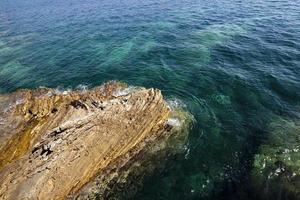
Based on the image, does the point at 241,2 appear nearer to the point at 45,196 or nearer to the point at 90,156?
the point at 90,156

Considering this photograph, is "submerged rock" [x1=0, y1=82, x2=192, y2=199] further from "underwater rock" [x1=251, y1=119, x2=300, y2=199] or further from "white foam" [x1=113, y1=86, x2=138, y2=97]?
"underwater rock" [x1=251, y1=119, x2=300, y2=199]

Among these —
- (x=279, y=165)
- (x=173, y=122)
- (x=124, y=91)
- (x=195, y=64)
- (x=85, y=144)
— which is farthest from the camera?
(x=195, y=64)

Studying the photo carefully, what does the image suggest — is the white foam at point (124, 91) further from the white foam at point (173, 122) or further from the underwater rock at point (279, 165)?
the underwater rock at point (279, 165)

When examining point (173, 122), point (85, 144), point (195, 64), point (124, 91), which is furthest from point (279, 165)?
point (195, 64)

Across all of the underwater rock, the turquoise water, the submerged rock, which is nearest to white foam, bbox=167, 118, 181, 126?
the submerged rock

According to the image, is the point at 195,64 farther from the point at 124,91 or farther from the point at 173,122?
the point at 173,122

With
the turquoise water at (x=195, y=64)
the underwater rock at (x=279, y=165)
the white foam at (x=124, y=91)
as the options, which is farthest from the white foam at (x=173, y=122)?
the underwater rock at (x=279, y=165)
